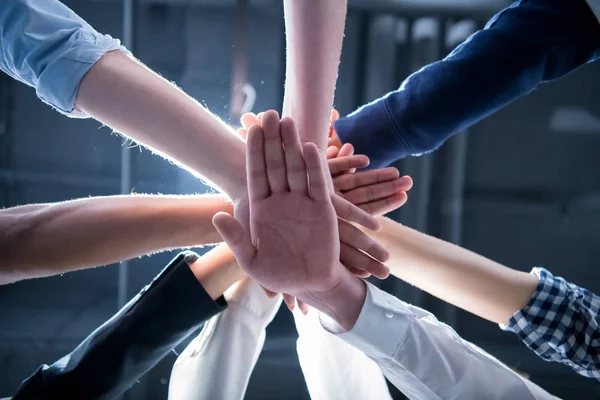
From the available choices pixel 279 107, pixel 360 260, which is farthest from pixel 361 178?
pixel 279 107

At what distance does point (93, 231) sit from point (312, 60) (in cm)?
34

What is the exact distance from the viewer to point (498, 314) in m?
0.70

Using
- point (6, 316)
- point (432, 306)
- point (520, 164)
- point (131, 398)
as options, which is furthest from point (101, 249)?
point (520, 164)

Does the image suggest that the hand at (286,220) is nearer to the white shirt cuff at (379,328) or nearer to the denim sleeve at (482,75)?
the white shirt cuff at (379,328)

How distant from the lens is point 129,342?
625 millimetres

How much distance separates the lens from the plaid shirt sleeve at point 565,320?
0.68 meters

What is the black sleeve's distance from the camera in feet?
2.05

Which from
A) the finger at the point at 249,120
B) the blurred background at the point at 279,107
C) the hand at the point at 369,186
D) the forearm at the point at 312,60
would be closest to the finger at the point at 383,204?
the hand at the point at 369,186

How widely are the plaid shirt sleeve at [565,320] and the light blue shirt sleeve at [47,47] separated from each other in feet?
2.12

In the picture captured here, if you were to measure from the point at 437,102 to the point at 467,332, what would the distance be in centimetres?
103

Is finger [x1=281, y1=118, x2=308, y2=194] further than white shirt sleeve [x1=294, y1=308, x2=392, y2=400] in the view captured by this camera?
No

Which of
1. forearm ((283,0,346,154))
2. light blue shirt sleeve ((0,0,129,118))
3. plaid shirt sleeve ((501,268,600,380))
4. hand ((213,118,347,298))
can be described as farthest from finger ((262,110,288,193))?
plaid shirt sleeve ((501,268,600,380))

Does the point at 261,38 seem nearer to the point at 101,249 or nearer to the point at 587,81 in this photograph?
the point at 101,249

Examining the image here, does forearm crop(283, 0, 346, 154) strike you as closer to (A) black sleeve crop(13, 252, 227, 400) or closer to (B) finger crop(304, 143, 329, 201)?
(B) finger crop(304, 143, 329, 201)
